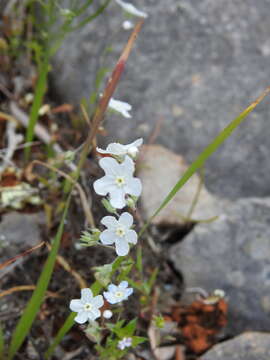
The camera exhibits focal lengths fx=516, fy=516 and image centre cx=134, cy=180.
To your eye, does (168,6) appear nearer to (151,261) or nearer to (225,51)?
(225,51)

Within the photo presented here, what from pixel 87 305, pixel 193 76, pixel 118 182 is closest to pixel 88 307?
pixel 87 305

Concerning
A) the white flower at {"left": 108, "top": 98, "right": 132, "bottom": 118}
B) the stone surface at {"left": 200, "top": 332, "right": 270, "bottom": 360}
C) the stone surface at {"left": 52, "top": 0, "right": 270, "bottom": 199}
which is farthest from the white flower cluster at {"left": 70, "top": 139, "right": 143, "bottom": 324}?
the stone surface at {"left": 52, "top": 0, "right": 270, "bottom": 199}

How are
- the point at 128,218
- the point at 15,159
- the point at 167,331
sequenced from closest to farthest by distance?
the point at 128,218 → the point at 167,331 → the point at 15,159

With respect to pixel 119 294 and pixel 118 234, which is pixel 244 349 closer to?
pixel 119 294

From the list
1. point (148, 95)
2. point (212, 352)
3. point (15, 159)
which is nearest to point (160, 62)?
point (148, 95)

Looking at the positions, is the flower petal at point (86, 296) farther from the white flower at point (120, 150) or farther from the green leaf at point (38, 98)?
the green leaf at point (38, 98)

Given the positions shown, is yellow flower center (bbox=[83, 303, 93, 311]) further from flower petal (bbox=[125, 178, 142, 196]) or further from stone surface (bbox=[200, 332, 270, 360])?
stone surface (bbox=[200, 332, 270, 360])
